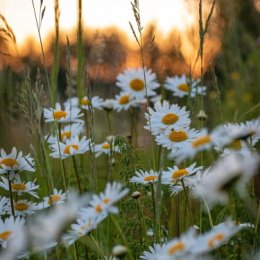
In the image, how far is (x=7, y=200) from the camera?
4.54 ft

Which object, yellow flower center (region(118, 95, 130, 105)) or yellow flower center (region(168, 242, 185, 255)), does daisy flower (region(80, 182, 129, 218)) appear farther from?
yellow flower center (region(118, 95, 130, 105))

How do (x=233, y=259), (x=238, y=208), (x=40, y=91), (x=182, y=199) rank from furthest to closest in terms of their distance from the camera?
(x=182, y=199) → (x=238, y=208) → (x=233, y=259) → (x=40, y=91)

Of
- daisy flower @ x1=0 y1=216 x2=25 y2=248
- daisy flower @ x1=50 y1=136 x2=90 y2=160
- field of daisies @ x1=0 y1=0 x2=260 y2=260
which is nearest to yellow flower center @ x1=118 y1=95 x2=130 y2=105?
field of daisies @ x1=0 y1=0 x2=260 y2=260

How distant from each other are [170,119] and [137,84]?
0.83 metres

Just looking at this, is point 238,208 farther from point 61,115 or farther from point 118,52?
point 118,52

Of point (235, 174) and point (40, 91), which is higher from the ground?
point (40, 91)

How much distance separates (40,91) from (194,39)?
41.2 inches

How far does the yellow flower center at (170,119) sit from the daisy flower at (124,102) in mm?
754

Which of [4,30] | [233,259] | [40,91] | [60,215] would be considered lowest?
[233,259]

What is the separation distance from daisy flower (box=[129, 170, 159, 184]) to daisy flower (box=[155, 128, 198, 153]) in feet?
0.26

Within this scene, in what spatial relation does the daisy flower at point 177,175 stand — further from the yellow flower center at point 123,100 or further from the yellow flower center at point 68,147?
the yellow flower center at point 123,100

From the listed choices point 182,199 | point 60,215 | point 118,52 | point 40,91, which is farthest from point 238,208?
point 118,52

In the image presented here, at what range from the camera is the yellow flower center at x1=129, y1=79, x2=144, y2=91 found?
224 centimetres

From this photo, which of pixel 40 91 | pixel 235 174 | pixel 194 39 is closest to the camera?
pixel 235 174
